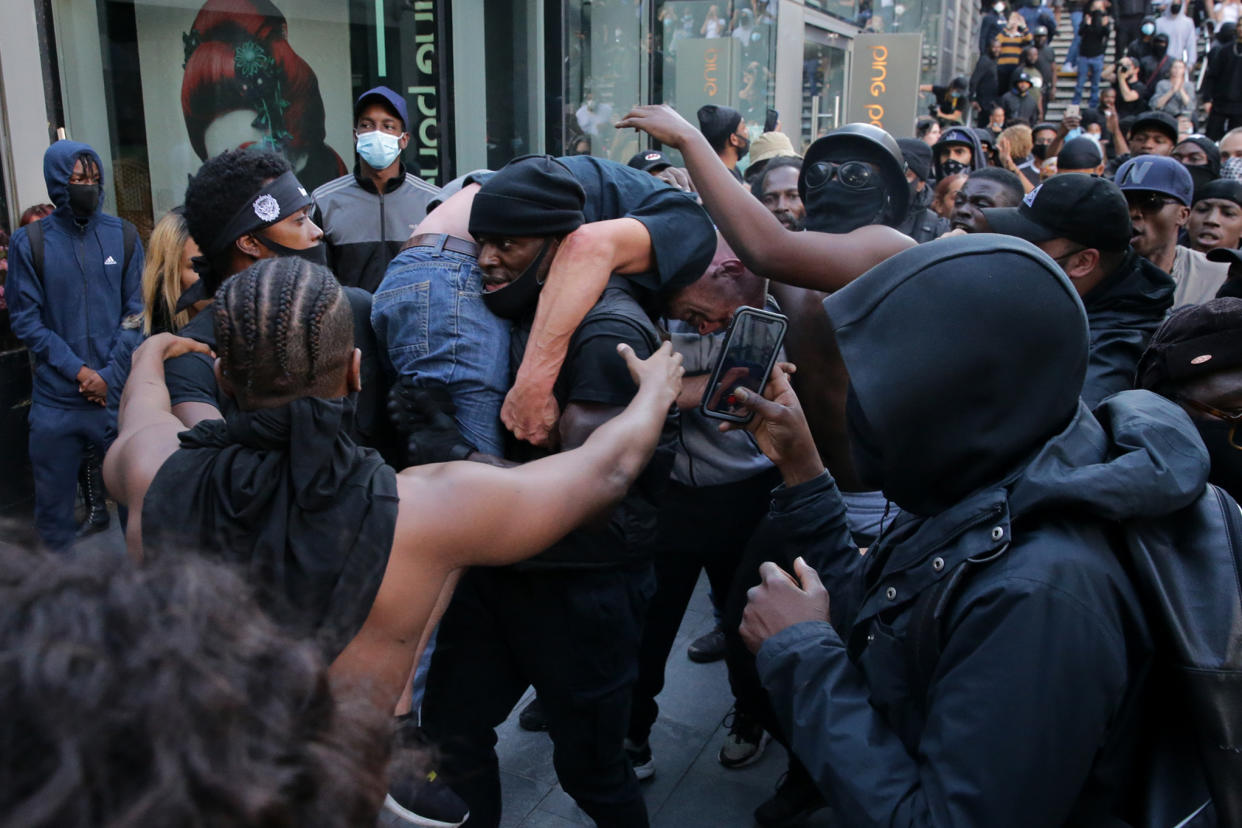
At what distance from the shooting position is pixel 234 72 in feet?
22.2

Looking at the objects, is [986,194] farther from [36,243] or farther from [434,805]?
[36,243]

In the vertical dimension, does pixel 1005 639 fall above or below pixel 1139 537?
below

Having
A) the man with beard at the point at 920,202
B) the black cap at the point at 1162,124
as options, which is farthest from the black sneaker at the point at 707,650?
the black cap at the point at 1162,124

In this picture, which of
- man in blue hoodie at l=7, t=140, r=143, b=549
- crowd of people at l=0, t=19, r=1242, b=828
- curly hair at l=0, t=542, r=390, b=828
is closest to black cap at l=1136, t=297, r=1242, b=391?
crowd of people at l=0, t=19, r=1242, b=828

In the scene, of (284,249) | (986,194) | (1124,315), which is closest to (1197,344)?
(1124,315)

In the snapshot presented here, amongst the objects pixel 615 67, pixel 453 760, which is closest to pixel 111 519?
pixel 453 760

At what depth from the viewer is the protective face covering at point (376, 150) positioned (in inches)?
187

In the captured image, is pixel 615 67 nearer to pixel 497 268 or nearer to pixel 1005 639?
pixel 497 268

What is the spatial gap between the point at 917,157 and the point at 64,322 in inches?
196

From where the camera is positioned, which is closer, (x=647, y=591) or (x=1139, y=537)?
(x=1139, y=537)

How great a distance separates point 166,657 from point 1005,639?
3.23 feet

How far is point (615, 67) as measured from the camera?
1035 cm

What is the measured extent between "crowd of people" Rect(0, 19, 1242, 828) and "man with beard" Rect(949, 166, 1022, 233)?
61.7 inches

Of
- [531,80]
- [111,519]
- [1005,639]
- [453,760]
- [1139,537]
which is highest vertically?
[531,80]
